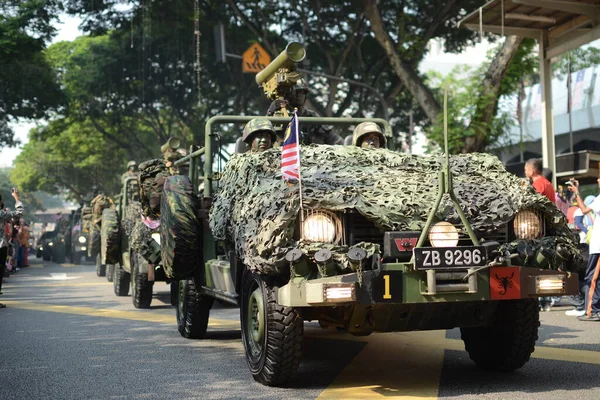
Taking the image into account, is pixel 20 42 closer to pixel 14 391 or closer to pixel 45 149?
pixel 14 391

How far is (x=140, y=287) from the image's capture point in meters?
12.7

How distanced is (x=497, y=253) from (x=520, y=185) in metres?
0.82

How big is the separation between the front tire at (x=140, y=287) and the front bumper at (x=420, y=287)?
22.5 feet

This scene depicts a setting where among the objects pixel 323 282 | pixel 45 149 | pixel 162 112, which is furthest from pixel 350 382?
pixel 45 149

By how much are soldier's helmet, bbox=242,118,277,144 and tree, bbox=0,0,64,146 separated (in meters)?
23.5

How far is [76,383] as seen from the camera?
6809 mm

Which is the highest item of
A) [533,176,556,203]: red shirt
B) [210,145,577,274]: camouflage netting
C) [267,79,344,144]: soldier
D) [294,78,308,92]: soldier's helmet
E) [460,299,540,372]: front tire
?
[294,78,308,92]: soldier's helmet

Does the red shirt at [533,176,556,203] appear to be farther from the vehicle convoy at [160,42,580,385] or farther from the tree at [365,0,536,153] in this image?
the tree at [365,0,536,153]

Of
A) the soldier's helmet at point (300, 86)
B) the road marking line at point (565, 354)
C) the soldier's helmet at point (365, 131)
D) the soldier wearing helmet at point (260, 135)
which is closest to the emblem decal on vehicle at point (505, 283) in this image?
the road marking line at point (565, 354)

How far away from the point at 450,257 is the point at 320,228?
85 centimetres

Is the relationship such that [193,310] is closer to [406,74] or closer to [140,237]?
[140,237]

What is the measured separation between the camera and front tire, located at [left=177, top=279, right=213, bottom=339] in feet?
29.7

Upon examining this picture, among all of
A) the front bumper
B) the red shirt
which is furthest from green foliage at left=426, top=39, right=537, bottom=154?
the front bumper

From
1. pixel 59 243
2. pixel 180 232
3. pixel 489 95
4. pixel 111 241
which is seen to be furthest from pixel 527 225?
pixel 59 243
